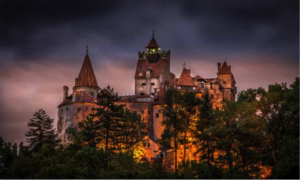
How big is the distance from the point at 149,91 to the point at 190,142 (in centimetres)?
2507

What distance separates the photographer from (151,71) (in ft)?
295

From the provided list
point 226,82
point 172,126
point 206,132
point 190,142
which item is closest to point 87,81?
point 226,82

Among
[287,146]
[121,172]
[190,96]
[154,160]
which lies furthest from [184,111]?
[287,146]

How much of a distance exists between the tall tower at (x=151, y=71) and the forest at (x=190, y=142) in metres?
19.0

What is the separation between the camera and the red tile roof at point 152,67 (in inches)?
3546

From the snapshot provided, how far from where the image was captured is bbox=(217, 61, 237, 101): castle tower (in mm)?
84062

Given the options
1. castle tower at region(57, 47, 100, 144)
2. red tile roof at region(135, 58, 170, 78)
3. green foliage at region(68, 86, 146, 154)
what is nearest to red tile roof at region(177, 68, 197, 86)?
red tile roof at region(135, 58, 170, 78)

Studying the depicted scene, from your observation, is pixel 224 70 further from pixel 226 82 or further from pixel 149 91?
pixel 149 91

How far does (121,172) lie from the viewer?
55969 millimetres

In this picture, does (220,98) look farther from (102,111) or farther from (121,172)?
(121,172)

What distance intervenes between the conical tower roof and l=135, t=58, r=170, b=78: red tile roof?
8.61 meters

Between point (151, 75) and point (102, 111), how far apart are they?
2500 centimetres

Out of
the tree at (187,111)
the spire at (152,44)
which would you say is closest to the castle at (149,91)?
the spire at (152,44)

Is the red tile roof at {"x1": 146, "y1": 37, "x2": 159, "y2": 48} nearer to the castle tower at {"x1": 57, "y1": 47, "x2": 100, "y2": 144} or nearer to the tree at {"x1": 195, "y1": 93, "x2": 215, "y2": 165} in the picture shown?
the castle tower at {"x1": 57, "y1": 47, "x2": 100, "y2": 144}
